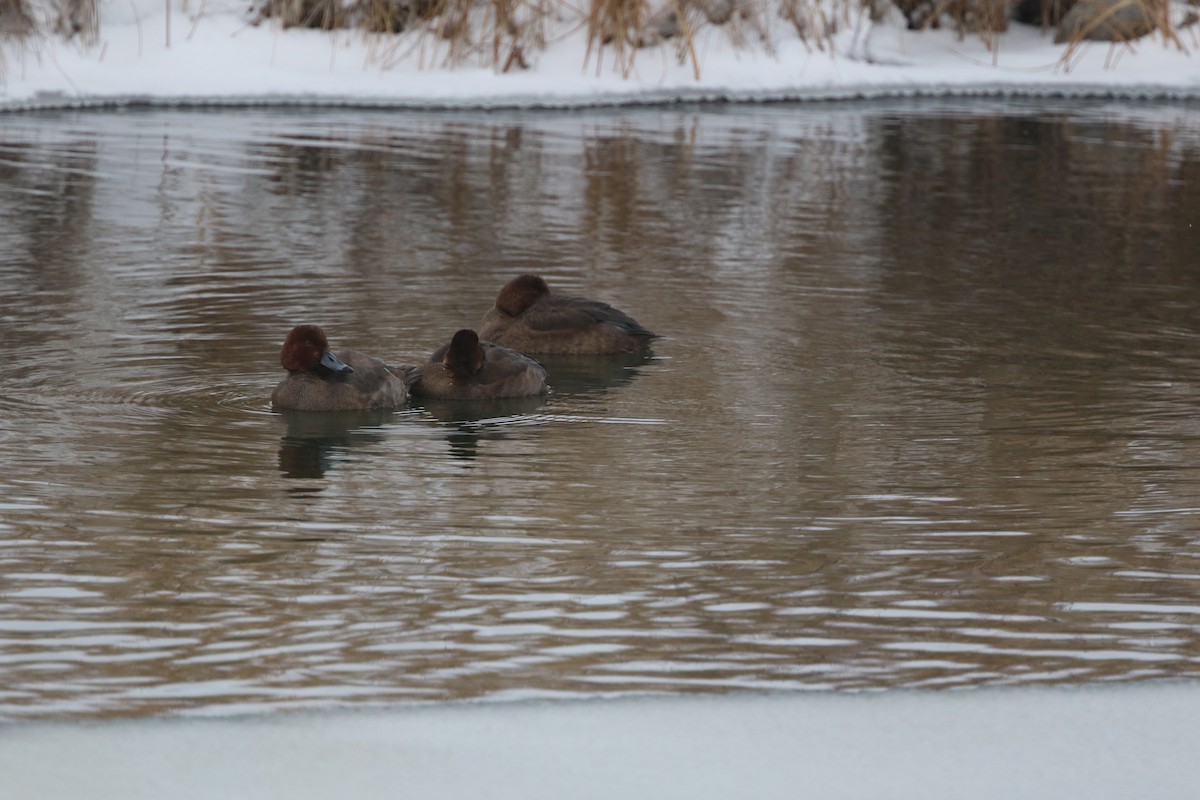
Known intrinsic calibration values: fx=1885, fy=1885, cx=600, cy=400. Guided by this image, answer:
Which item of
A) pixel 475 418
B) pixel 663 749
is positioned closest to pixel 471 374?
pixel 475 418

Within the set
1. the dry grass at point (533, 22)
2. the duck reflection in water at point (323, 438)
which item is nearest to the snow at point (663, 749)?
the duck reflection in water at point (323, 438)

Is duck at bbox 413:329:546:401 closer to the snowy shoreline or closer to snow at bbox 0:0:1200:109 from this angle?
the snowy shoreline

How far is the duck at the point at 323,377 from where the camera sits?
28.7ft

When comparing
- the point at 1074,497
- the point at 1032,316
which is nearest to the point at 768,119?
the point at 1032,316

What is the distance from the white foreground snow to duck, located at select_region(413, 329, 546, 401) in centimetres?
432

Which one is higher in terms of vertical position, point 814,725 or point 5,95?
point 5,95

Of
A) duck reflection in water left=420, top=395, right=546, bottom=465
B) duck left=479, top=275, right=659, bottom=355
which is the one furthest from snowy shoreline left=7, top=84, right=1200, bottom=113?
duck reflection in water left=420, top=395, right=546, bottom=465

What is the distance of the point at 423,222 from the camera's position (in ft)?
46.1

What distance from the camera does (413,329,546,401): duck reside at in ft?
29.7

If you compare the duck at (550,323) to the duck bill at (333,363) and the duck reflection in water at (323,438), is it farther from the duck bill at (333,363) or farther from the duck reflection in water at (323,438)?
the duck bill at (333,363)

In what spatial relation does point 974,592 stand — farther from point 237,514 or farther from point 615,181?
point 615,181

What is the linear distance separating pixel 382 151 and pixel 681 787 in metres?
14.2

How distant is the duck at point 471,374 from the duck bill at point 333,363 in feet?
1.71

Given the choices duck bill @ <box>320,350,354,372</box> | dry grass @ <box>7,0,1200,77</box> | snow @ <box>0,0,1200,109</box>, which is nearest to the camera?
duck bill @ <box>320,350,354,372</box>
